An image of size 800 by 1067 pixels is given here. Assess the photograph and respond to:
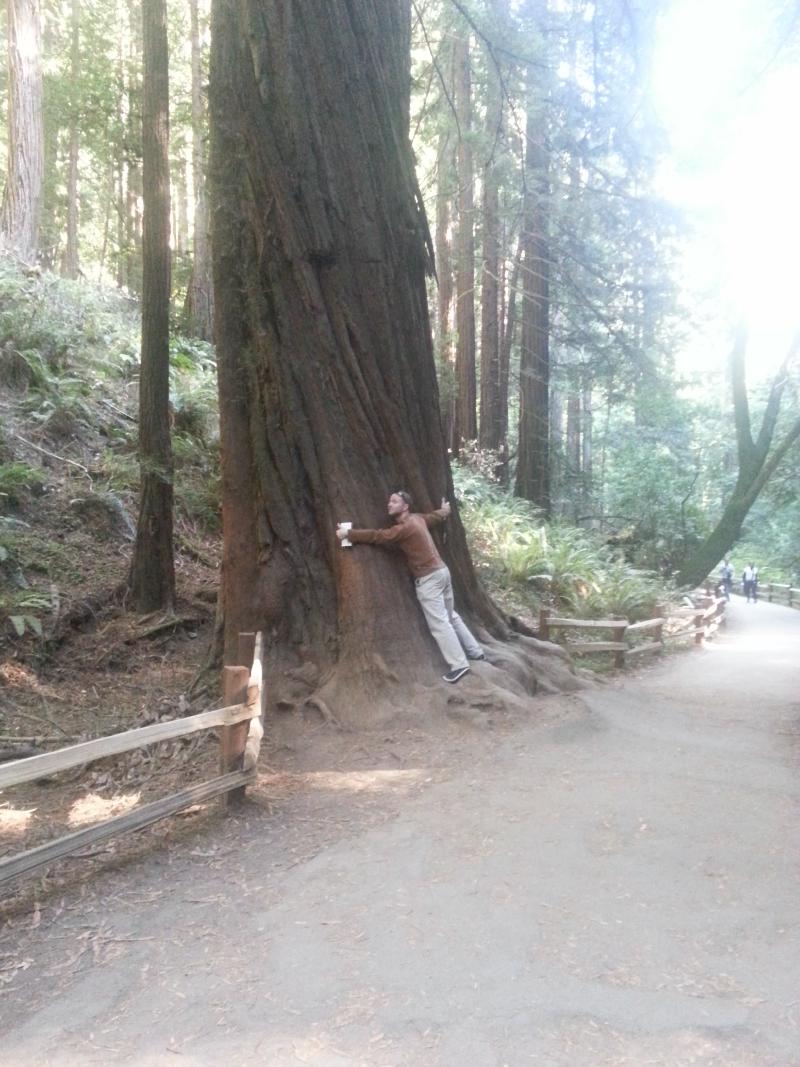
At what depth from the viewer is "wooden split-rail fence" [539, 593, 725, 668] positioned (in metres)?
11.6

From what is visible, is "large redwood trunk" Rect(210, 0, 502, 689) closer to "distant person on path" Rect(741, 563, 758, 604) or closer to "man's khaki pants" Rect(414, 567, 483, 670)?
"man's khaki pants" Rect(414, 567, 483, 670)

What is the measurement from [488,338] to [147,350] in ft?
39.5

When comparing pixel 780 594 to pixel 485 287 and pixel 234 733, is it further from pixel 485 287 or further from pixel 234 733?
pixel 234 733

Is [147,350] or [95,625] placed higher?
[147,350]

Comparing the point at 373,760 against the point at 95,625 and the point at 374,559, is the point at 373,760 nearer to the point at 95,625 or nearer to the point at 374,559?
the point at 374,559

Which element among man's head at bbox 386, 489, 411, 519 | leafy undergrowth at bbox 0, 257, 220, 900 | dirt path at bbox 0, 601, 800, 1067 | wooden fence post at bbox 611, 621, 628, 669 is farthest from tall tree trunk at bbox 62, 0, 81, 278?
dirt path at bbox 0, 601, 800, 1067

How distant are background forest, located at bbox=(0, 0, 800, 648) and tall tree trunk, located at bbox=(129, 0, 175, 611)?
0.38ft

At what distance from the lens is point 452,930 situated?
398cm

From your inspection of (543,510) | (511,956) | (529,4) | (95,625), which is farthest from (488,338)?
(511,956)

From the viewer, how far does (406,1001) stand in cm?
340

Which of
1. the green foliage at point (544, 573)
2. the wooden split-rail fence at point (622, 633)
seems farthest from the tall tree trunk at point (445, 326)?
the wooden split-rail fence at point (622, 633)

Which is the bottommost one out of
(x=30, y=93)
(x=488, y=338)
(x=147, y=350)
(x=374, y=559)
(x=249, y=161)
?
(x=374, y=559)

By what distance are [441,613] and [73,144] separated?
21.6 m

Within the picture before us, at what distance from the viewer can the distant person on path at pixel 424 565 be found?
25.0ft
